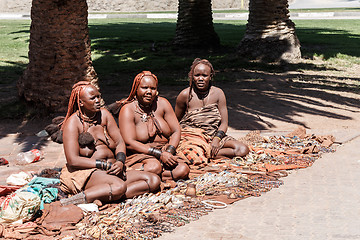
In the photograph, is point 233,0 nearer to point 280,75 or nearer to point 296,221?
point 280,75

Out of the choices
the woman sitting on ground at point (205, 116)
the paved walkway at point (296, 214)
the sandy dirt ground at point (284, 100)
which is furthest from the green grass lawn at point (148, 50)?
the paved walkway at point (296, 214)

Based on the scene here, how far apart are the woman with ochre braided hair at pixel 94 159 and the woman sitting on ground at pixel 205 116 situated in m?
1.18

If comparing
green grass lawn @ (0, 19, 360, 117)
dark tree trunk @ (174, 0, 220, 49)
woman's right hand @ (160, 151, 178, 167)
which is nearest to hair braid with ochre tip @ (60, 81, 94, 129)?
woman's right hand @ (160, 151, 178, 167)

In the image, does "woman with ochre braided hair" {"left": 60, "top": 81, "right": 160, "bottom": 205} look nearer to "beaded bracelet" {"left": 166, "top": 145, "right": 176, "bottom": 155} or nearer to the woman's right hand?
the woman's right hand

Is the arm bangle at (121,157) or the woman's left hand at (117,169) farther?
the arm bangle at (121,157)

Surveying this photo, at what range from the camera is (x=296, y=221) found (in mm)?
4605

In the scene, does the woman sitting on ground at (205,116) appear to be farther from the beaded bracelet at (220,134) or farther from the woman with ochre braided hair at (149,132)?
the woman with ochre braided hair at (149,132)

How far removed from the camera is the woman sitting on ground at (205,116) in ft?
20.9

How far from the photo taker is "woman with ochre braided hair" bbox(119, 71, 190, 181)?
5523 mm

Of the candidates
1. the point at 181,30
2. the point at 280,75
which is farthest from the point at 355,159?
the point at 181,30

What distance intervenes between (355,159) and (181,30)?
959 cm

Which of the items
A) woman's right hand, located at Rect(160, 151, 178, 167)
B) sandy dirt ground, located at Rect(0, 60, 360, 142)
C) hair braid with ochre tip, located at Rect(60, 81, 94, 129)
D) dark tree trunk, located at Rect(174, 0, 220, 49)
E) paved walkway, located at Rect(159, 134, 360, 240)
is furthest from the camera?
dark tree trunk, located at Rect(174, 0, 220, 49)

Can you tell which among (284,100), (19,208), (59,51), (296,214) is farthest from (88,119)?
(284,100)

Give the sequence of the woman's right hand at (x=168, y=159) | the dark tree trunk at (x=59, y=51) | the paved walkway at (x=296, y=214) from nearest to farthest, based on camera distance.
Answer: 1. the paved walkway at (x=296, y=214)
2. the woman's right hand at (x=168, y=159)
3. the dark tree trunk at (x=59, y=51)
